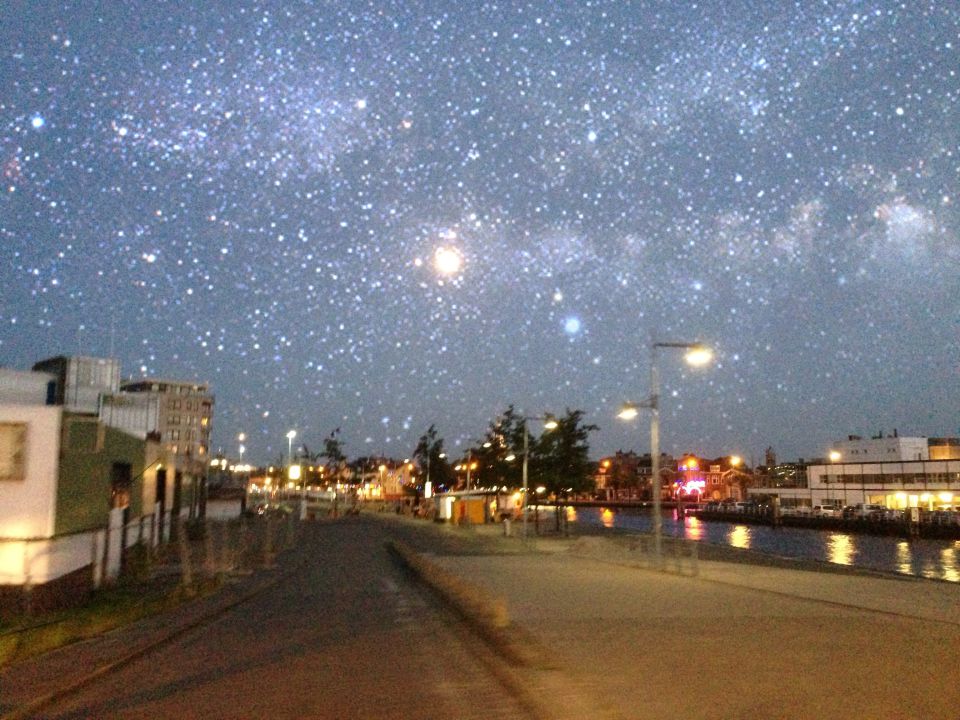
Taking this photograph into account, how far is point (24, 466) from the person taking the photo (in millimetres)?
19328

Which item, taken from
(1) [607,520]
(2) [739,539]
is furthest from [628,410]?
(1) [607,520]

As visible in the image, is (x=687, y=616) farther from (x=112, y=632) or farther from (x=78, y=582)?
Answer: (x=78, y=582)

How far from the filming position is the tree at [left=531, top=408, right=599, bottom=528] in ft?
192

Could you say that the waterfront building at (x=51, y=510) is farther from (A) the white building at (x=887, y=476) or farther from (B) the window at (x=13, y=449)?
(A) the white building at (x=887, y=476)

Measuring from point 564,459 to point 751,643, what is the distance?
155ft

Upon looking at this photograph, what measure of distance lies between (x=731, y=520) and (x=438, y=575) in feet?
327

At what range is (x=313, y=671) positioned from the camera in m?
10.5

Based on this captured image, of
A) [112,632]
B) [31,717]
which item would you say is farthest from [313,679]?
[112,632]

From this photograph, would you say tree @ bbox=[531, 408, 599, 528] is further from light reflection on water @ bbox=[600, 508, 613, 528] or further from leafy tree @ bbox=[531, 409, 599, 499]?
light reflection on water @ bbox=[600, 508, 613, 528]

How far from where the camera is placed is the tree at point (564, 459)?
58594mm

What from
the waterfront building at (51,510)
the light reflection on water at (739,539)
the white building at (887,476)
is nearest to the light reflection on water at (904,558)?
the light reflection on water at (739,539)

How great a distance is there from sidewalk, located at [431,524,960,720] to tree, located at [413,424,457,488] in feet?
292

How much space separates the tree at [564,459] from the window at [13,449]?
41.6 m

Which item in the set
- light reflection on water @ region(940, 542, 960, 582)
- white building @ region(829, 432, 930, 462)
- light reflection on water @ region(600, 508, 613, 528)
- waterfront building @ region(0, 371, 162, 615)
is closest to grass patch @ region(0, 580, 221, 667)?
waterfront building @ region(0, 371, 162, 615)
